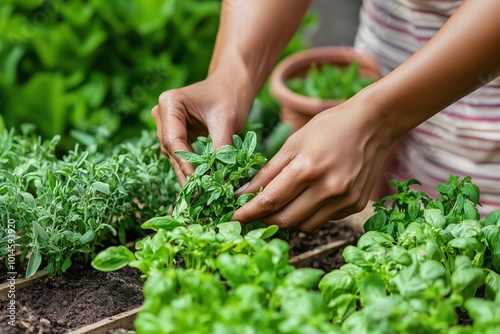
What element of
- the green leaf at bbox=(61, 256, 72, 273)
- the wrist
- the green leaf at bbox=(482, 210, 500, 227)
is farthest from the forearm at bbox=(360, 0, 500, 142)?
the green leaf at bbox=(61, 256, 72, 273)

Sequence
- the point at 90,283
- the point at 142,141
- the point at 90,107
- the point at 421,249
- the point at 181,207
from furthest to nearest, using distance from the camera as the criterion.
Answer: the point at 90,107 → the point at 142,141 → the point at 90,283 → the point at 181,207 → the point at 421,249

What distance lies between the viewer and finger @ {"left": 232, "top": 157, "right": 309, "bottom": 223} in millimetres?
1331

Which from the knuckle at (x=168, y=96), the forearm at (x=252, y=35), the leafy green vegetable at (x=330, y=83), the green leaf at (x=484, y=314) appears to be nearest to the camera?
the green leaf at (x=484, y=314)

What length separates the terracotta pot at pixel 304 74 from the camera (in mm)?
2619

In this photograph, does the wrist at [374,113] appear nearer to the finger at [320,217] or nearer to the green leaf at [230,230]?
the finger at [320,217]

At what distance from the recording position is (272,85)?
112 inches

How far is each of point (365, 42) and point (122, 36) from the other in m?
1.01

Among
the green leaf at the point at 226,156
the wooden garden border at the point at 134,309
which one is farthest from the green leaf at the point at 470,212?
the green leaf at the point at 226,156

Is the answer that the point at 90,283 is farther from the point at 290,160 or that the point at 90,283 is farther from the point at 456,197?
the point at 456,197

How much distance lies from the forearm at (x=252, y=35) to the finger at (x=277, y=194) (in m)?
0.43

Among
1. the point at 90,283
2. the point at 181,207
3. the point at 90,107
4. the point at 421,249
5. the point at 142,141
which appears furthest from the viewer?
the point at 90,107

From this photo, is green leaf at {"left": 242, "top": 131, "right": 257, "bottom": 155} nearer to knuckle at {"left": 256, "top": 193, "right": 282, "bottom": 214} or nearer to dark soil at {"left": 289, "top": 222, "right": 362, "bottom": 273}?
knuckle at {"left": 256, "top": 193, "right": 282, "bottom": 214}

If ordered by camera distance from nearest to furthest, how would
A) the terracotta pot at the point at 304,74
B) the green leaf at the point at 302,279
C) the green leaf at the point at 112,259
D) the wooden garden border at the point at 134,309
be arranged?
1. the green leaf at the point at 302,279
2. the green leaf at the point at 112,259
3. the wooden garden border at the point at 134,309
4. the terracotta pot at the point at 304,74

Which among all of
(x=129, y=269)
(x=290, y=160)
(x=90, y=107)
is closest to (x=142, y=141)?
(x=129, y=269)
